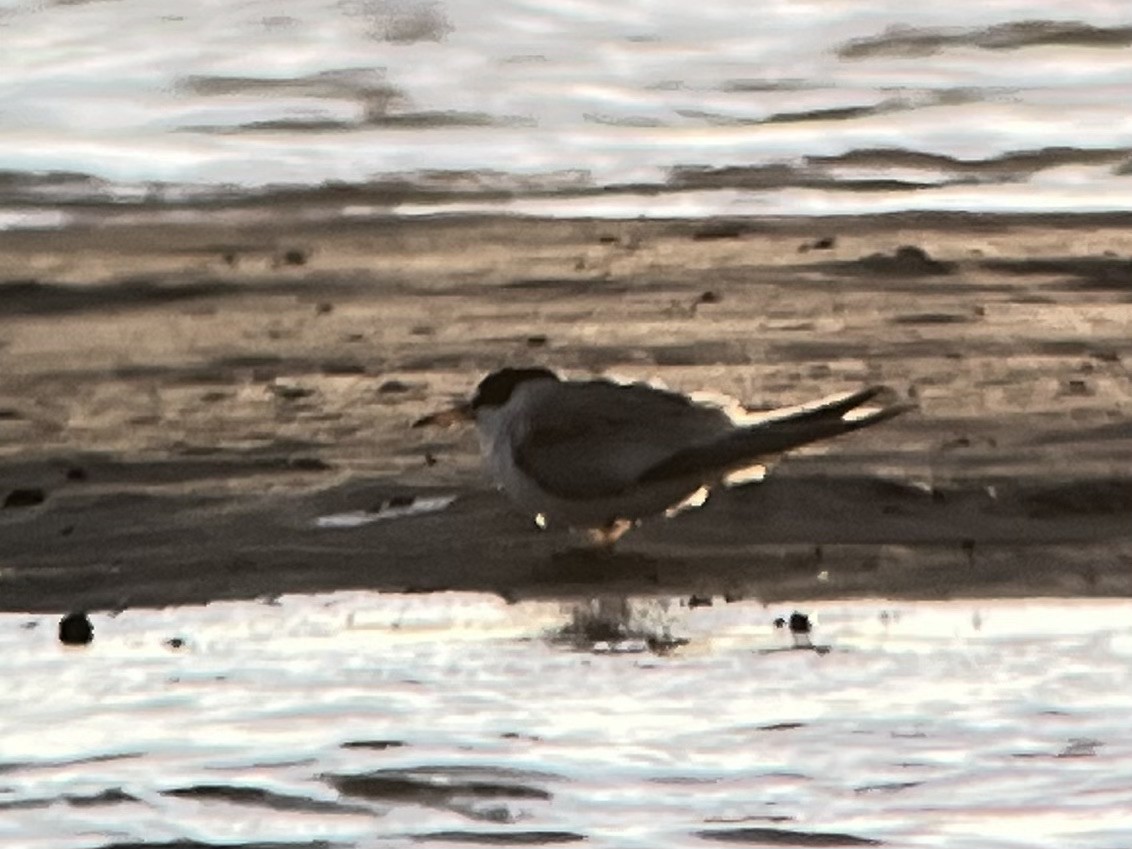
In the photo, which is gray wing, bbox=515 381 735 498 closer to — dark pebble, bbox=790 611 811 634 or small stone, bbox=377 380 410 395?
dark pebble, bbox=790 611 811 634

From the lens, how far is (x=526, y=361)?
9.12m

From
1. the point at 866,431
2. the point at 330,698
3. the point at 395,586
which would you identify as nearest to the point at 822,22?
the point at 866,431

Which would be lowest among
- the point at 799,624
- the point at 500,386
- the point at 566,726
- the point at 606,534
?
the point at 566,726

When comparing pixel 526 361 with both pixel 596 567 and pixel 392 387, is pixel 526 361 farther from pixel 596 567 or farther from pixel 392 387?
pixel 596 567

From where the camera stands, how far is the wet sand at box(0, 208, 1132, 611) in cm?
661

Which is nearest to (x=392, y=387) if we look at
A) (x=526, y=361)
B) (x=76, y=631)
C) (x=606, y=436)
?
(x=526, y=361)

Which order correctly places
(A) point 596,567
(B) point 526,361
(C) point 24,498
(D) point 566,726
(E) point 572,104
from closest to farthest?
(D) point 566,726 → (A) point 596,567 → (C) point 24,498 → (B) point 526,361 → (E) point 572,104

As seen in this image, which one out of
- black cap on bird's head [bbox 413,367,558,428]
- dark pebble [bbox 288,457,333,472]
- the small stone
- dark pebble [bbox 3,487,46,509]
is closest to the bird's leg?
black cap on bird's head [bbox 413,367,558,428]

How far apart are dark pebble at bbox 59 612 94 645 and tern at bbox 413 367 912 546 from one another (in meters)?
1.45

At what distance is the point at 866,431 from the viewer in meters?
7.80

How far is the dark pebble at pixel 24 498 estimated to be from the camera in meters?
7.14

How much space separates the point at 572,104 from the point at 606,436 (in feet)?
19.6

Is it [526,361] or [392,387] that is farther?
[526,361]

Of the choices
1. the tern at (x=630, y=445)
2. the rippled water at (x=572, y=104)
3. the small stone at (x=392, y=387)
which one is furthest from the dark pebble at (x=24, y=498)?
the rippled water at (x=572, y=104)
